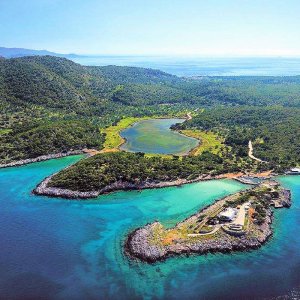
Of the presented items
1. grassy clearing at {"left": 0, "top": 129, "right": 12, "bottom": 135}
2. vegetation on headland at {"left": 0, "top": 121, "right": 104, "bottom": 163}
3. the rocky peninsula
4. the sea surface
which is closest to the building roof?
the rocky peninsula

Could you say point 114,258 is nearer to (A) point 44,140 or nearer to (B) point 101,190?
(B) point 101,190

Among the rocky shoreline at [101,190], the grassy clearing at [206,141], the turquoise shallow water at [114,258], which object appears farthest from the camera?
the grassy clearing at [206,141]

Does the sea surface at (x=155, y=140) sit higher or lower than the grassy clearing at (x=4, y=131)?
lower

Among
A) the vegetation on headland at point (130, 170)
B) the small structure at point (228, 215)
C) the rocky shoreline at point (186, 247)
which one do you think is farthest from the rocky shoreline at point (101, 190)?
the rocky shoreline at point (186, 247)

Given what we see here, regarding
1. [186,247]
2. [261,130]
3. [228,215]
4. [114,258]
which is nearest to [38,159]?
[114,258]

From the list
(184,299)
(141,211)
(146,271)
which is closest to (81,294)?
(146,271)

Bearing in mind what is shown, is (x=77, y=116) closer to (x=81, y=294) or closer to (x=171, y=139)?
(x=171, y=139)

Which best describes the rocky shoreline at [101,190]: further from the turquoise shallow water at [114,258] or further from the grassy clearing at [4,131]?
the grassy clearing at [4,131]
